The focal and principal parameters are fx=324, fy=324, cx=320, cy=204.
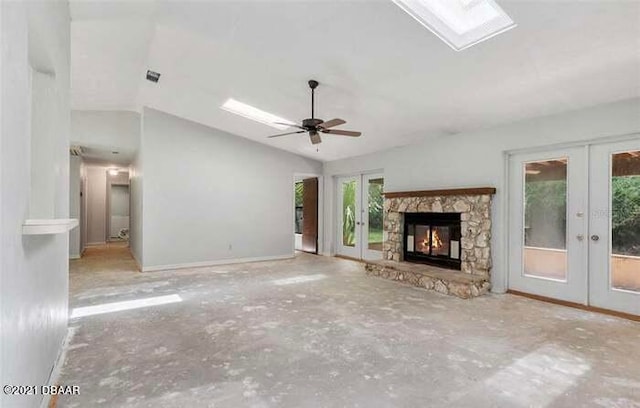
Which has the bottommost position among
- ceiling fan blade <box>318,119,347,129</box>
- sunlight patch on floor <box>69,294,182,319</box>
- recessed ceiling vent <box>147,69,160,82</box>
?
sunlight patch on floor <box>69,294,182,319</box>

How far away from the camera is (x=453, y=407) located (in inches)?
79.7

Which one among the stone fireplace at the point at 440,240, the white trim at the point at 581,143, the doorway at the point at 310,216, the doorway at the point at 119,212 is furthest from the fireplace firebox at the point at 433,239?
the doorway at the point at 119,212

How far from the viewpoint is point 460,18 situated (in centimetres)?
297

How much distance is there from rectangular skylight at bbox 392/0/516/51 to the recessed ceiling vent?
3.77m

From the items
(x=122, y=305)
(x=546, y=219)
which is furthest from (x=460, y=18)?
(x=122, y=305)

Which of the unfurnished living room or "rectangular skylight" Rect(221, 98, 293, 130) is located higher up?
"rectangular skylight" Rect(221, 98, 293, 130)

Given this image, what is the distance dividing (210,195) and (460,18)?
559 cm

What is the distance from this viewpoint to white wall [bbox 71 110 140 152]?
6.60 m

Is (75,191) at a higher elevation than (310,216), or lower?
higher

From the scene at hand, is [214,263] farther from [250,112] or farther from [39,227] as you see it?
[39,227]

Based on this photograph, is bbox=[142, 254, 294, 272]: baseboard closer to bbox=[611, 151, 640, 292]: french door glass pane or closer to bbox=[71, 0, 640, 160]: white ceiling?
bbox=[71, 0, 640, 160]: white ceiling

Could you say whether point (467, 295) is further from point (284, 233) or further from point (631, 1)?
point (284, 233)

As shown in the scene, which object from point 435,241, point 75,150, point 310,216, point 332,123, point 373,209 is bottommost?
point 435,241

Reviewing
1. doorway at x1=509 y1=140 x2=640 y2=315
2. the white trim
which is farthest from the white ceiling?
doorway at x1=509 y1=140 x2=640 y2=315
